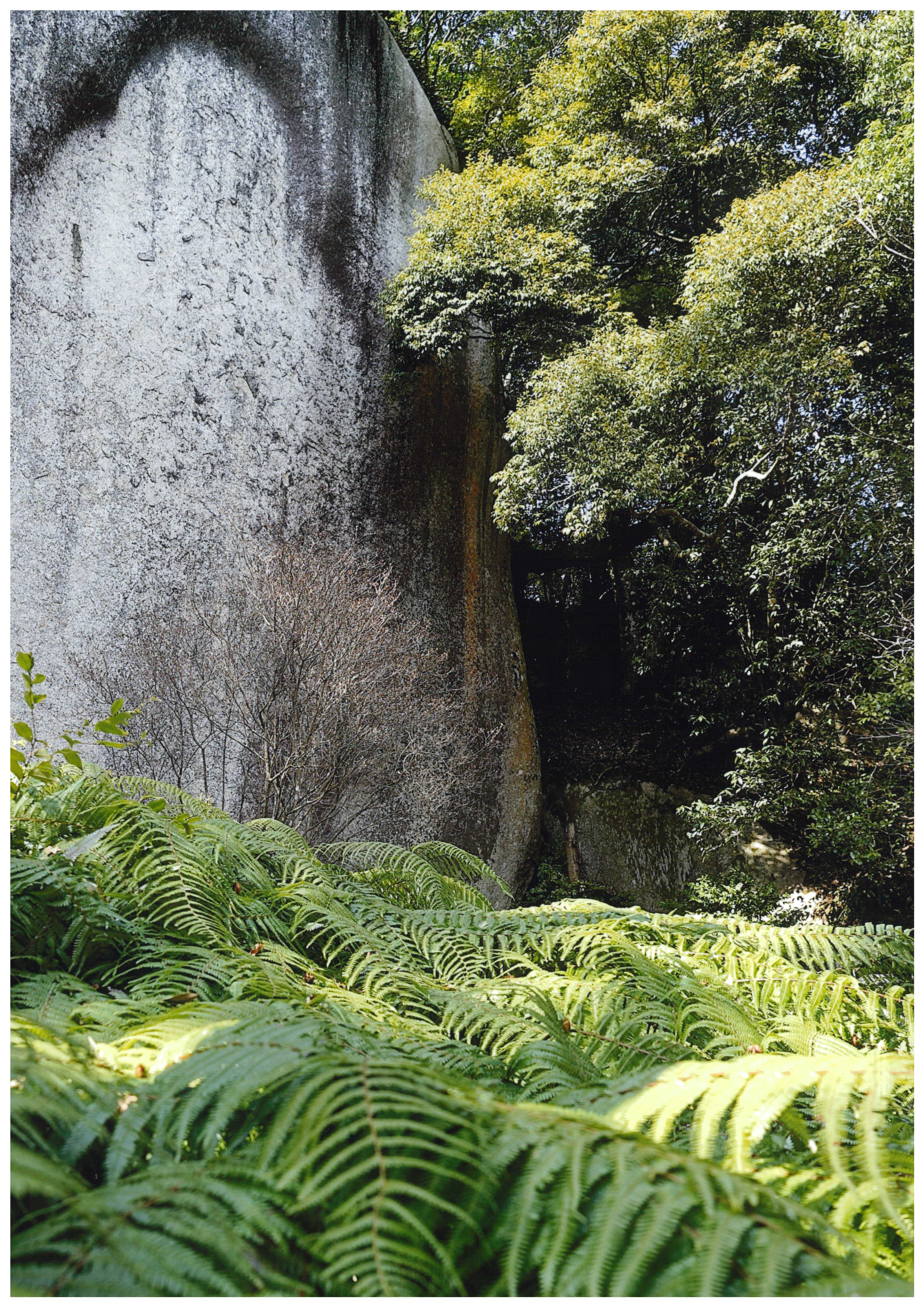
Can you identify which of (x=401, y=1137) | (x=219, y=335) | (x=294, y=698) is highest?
(x=219, y=335)

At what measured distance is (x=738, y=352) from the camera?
598cm

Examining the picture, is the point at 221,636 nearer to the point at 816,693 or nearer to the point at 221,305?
the point at 221,305

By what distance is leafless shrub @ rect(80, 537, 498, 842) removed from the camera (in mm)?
5258

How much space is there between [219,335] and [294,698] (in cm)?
411

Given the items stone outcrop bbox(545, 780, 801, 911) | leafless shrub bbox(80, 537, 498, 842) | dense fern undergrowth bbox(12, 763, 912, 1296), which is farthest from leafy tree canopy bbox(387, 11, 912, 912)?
dense fern undergrowth bbox(12, 763, 912, 1296)

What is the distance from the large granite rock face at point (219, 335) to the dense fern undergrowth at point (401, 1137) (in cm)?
598

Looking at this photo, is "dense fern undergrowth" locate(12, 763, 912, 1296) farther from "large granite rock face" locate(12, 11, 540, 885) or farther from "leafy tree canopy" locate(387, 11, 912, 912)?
"large granite rock face" locate(12, 11, 540, 885)

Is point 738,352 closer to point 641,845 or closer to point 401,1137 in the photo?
point 641,845

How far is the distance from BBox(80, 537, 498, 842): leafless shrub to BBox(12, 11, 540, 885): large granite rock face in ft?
3.04

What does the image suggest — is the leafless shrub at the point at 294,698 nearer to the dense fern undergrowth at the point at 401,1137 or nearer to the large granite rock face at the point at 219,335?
the large granite rock face at the point at 219,335

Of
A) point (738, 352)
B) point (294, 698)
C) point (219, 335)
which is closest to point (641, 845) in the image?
point (294, 698)

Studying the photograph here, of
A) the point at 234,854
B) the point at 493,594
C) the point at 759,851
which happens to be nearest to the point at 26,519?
the point at 493,594

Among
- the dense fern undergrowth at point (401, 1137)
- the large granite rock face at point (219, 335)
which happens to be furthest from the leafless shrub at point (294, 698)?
the dense fern undergrowth at point (401, 1137)

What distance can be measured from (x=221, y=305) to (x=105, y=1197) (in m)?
7.92
